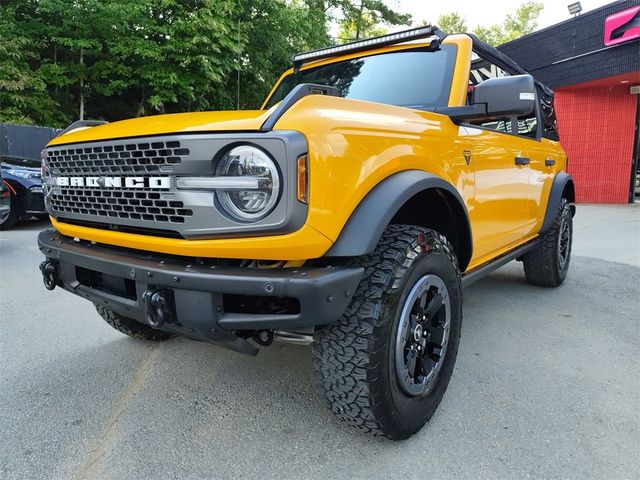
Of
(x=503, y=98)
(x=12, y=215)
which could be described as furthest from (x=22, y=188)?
(x=503, y=98)

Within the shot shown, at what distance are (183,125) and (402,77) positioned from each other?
147 centimetres

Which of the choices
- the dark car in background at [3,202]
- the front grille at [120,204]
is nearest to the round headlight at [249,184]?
the front grille at [120,204]

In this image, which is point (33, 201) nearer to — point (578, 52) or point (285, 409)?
point (285, 409)

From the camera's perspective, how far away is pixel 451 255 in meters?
2.19

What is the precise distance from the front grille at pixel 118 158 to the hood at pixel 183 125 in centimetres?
5

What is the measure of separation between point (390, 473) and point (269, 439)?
55 centimetres

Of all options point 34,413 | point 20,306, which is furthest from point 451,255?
point 20,306

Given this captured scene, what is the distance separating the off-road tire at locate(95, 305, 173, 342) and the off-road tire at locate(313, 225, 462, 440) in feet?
5.22

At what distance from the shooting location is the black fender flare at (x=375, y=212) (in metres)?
1.65

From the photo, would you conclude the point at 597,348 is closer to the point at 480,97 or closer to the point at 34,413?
the point at 480,97

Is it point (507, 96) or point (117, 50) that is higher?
point (117, 50)

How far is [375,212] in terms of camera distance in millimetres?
1722

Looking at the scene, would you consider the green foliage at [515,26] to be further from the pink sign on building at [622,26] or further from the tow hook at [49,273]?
the tow hook at [49,273]

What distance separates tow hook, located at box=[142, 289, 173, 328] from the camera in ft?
5.54
